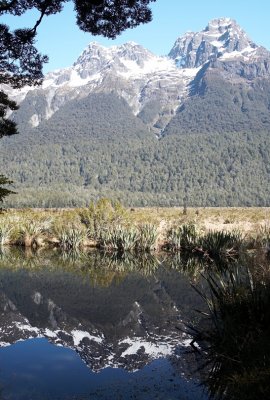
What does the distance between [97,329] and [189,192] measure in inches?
6491

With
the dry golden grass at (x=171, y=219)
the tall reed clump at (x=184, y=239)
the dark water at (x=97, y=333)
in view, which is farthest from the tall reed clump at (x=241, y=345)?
the tall reed clump at (x=184, y=239)

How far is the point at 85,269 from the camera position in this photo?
53.0ft

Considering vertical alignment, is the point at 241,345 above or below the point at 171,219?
below

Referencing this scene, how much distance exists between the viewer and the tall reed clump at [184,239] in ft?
66.6

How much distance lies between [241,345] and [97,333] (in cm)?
370

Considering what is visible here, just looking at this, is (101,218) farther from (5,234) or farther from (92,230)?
(5,234)

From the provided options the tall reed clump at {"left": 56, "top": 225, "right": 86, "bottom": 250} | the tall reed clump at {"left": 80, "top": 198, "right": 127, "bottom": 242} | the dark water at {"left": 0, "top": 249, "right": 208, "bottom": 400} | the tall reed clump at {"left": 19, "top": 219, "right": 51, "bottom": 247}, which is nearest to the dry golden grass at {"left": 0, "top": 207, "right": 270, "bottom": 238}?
the tall reed clump at {"left": 80, "top": 198, "right": 127, "bottom": 242}

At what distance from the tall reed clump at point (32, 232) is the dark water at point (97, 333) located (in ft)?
19.8

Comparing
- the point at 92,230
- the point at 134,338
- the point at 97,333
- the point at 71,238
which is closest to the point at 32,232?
the point at 71,238

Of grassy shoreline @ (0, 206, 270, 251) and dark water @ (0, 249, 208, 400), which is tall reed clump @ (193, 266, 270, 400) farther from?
grassy shoreline @ (0, 206, 270, 251)

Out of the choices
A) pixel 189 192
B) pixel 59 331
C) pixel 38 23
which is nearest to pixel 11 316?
pixel 59 331

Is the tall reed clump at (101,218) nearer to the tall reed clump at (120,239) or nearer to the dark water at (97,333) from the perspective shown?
the tall reed clump at (120,239)

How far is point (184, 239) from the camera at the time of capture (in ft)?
68.1

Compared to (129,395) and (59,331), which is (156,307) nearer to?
(59,331)
